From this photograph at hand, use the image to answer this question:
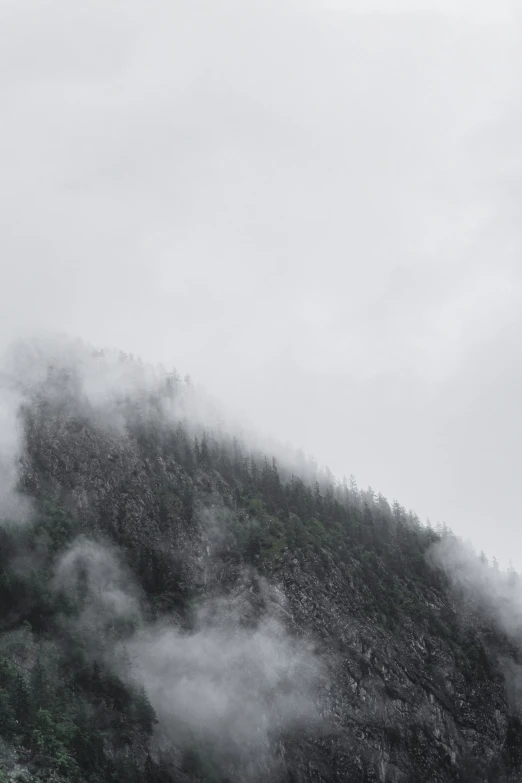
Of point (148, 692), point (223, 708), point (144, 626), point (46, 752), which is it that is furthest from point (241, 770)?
point (46, 752)

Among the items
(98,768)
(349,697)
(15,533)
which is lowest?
(98,768)

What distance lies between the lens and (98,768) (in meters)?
149

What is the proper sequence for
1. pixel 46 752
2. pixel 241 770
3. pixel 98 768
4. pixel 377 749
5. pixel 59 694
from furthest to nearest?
pixel 377 749 → pixel 241 770 → pixel 59 694 → pixel 98 768 → pixel 46 752

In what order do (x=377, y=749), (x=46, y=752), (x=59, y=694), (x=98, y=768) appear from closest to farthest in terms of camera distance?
(x=46, y=752) < (x=98, y=768) < (x=59, y=694) < (x=377, y=749)

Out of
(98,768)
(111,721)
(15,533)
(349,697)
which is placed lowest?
(98,768)

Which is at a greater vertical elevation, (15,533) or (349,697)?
(15,533)

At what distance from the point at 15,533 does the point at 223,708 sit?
220 feet

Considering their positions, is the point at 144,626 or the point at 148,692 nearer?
the point at 148,692

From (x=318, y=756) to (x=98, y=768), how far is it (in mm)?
58895

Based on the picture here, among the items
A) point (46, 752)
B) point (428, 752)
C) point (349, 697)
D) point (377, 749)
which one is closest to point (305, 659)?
point (349, 697)

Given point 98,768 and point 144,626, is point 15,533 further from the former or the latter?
point 98,768

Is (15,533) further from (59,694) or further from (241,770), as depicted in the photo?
(241,770)

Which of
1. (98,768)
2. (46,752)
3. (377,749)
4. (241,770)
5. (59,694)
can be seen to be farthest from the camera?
(377,749)

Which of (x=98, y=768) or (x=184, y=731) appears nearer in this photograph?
(x=98, y=768)
